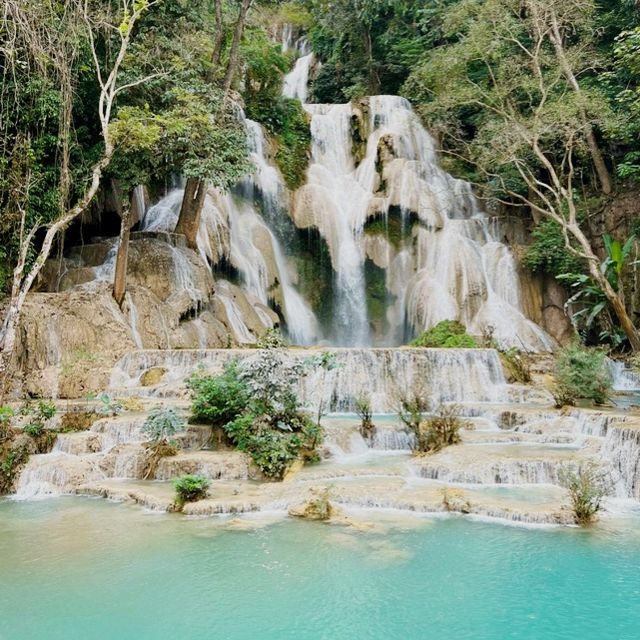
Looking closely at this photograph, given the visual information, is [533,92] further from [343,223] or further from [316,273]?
[316,273]

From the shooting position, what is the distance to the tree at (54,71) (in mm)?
8758

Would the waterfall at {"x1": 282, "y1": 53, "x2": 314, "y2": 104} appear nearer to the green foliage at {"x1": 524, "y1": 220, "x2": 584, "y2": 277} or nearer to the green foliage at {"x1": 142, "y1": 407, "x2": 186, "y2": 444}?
the green foliage at {"x1": 524, "y1": 220, "x2": 584, "y2": 277}

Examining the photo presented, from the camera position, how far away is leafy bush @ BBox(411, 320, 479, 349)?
1620cm

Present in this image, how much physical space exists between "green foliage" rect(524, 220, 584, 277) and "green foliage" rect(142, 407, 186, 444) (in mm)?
14389

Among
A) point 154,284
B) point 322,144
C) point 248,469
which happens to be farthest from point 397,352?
point 322,144

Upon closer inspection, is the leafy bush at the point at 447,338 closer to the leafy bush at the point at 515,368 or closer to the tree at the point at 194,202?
the leafy bush at the point at 515,368

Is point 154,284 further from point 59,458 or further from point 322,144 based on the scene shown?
point 322,144

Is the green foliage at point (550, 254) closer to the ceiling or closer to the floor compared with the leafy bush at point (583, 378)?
closer to the ceiling

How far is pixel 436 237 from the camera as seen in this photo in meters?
21.5

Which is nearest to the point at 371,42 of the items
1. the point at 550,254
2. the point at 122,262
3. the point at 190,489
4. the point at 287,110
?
the point at 287,110

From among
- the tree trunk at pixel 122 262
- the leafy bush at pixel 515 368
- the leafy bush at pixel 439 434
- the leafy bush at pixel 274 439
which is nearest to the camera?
the leafy bush at pixel 274 439

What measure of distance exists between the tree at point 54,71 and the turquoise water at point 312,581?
144 inches

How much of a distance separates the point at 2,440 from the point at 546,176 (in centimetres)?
2067

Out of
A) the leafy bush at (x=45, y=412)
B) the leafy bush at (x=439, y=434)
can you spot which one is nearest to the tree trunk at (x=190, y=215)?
the leafy bush at (x=45, y=412)
